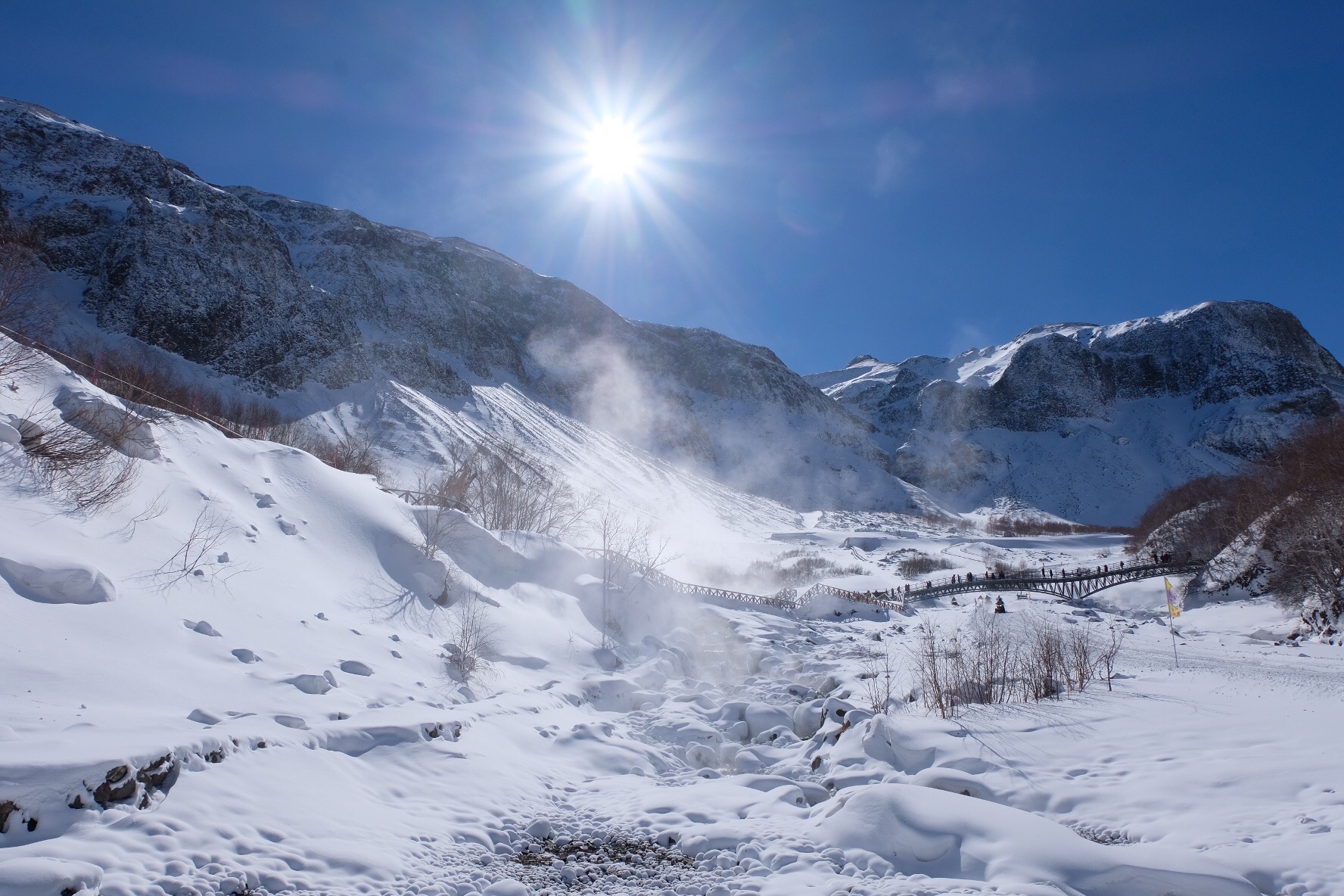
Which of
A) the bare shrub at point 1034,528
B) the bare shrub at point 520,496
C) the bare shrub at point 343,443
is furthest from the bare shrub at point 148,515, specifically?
the bare shrub at point 1034,528

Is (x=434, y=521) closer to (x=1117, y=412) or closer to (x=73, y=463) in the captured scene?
(x=73, y=463)

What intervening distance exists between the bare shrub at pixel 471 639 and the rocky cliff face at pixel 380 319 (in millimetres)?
50896

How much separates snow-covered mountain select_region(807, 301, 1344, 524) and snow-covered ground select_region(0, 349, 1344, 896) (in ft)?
346

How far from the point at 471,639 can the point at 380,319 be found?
246ft

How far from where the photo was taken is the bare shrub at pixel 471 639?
1333cm

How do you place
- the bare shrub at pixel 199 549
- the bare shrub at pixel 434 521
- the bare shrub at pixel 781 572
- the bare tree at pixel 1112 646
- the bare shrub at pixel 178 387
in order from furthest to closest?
the bare shrub at pixel 781 572
the bare shrub at pixel 178 387
the bare shrub at pixel 434 521
the bare tree at pixel 1112 646
the bare shrub at pixel 199 549

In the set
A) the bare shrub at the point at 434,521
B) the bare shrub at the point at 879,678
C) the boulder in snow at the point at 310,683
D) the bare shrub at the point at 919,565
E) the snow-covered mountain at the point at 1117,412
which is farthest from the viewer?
the snow-covered mountain at the point at 1117,412

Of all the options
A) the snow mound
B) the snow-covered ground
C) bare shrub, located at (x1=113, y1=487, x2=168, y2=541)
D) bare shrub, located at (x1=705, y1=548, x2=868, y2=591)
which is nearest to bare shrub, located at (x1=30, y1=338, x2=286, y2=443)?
bare shrub, located at (x1=113, y1=487, x2=168, y2=541)

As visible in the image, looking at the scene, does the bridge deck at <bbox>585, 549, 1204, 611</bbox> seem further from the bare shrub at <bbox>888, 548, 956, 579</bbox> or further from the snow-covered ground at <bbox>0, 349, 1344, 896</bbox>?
the snow-covered ground at <bbox>0, 349, 1344, 896</bbox>

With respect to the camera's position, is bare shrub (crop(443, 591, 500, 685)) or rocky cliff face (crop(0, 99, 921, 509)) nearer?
bare shrub (crop(443, 591, 500, 685))

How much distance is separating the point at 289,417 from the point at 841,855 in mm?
55145

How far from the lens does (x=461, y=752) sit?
28.9 ft

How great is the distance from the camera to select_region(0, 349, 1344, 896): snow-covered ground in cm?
549

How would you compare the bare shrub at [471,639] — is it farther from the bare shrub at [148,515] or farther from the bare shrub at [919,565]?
the bare shrub at [919,565]
